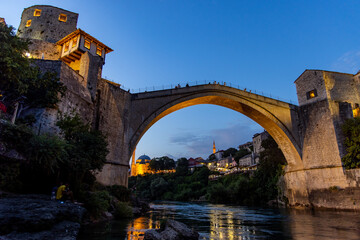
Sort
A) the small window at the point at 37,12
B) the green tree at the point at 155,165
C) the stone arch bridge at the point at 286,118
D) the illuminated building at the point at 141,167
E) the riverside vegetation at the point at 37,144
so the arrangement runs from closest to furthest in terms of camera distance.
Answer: the riverside vegetation at the point at 37,144 → the stone arch bridge at the point at 286,118 → the small window at the point at 37,12 → the green tree at the point at 155,165 → the illuminated building at the point at 141,167

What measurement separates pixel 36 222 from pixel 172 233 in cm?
356

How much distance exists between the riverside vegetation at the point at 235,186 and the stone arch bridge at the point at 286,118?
4.15 m

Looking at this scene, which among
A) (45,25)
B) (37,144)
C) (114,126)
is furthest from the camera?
(45,25)

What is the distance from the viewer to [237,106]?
27391 millimetres

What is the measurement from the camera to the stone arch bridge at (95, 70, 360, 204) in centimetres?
1877

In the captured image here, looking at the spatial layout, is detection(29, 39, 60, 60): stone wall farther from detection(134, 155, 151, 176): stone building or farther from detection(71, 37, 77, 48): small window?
detection(134, 155, 151, 176): stone building

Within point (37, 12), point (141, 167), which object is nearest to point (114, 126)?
point (37, 12)

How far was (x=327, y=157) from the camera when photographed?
906 inches

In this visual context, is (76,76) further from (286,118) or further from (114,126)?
(286,118)

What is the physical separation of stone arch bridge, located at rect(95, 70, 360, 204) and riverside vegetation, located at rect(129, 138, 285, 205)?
415cm

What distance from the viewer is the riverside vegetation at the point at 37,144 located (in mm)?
9039

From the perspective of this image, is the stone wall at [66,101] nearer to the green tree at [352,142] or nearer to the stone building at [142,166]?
the green tree at [352,142]

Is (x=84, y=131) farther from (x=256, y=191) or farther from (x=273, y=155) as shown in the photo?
(x=256, y=191)

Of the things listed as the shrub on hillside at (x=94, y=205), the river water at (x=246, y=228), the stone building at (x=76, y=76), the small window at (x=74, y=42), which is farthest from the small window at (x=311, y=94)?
the small window at (x=74, y=42)
